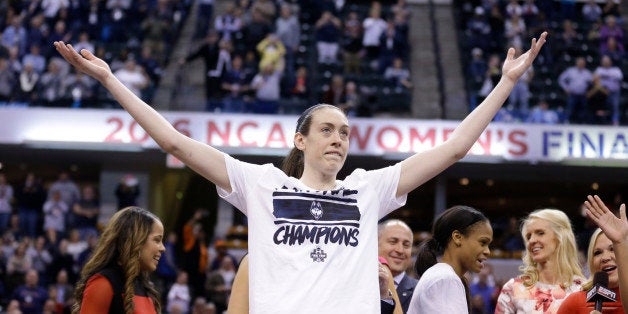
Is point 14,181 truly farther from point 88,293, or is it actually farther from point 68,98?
point 88,293

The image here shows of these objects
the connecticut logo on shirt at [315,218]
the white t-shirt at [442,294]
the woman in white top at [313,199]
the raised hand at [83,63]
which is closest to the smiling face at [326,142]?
the woman in white top at [313,199]

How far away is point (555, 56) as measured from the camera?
2052 cm

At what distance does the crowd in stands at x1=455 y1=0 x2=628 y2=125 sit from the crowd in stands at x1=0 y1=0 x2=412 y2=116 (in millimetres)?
1543

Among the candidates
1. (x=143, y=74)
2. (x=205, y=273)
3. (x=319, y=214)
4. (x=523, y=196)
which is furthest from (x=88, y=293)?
(x=523, y=196)

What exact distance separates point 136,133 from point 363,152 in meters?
3.75

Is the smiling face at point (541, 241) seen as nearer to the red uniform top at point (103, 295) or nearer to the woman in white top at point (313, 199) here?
the woman in white top at point (313, 199)

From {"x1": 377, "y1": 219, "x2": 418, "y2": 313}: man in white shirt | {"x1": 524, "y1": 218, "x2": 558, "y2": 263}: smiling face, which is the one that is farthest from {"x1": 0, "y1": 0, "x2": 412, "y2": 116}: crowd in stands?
{"x1": 524, "y1": 218, "x2": 558, "y2": 263}: smiling face

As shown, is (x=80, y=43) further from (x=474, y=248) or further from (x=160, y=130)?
→ (x=160, y=130)

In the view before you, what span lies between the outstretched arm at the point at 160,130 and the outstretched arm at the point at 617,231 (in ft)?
5.61

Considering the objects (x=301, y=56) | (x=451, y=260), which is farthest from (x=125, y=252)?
(x=301, y=56)

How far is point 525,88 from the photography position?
18.1m

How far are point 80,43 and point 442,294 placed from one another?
16.0 metres

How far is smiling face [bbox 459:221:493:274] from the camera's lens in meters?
5.24

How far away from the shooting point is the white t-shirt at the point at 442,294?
15.9ft
